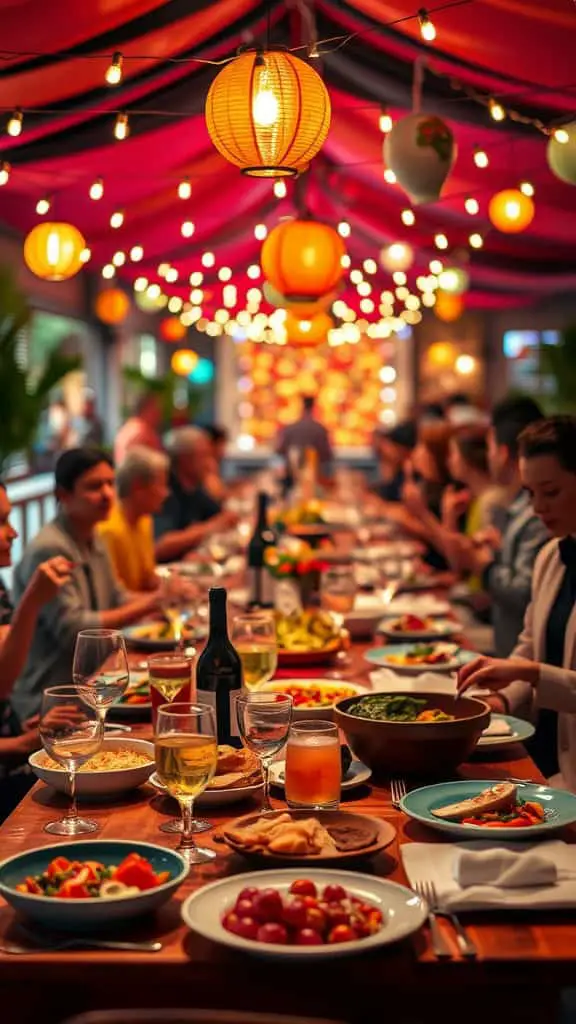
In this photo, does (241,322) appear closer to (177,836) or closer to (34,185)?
(34,185)

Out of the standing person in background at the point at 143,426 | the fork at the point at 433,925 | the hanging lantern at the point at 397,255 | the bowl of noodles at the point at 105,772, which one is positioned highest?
the hanging lantern at the point at 397,255

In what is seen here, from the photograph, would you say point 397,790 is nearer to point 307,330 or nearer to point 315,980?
point 315,980

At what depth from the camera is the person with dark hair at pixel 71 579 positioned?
3.91 metres

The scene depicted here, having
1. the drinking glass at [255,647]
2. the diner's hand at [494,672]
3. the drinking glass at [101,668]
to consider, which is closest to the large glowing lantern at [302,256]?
the drinking glass at [255,647]

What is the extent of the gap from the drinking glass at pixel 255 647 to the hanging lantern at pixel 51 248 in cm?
225

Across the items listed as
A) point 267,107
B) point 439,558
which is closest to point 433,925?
point 267,107

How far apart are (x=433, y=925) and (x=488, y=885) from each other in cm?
13

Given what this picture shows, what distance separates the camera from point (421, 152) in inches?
165

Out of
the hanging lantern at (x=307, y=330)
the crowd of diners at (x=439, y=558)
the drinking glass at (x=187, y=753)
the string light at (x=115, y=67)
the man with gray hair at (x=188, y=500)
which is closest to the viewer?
the drinking glass at (x=187, y=753)

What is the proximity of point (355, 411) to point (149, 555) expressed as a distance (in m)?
13.5

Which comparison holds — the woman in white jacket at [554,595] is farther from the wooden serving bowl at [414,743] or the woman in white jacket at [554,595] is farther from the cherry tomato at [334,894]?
the cherry tomato at [334,894]

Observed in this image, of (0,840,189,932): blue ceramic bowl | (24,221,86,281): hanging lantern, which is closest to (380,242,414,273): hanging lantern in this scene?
(24,221,86,281): hanging lantern

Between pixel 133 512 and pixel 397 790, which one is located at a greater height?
pixel 133 512

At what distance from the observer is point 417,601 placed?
4.73 metres
